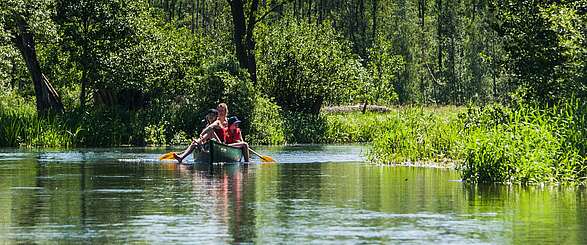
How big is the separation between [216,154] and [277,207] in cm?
1583

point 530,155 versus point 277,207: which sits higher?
point 530,155

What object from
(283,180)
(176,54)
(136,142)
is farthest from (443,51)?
(283,180)

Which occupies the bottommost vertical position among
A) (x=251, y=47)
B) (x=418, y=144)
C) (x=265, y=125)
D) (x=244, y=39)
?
(x=418, y=144)

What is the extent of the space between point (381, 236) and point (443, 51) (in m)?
91.5

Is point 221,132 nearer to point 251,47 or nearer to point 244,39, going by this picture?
point 244,39

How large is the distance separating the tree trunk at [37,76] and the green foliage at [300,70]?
36.4 feet

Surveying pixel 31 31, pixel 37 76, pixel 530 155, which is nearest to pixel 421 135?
pixel 530 155

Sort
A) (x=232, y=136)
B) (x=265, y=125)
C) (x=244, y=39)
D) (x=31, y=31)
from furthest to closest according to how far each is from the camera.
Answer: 1. (x=244, y=39)
2. (x=265, y=125)
3. (x=31, y=31)
4. (x=232, y=136)

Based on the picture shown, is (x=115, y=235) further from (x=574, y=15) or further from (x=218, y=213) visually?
(x=574, y=15)

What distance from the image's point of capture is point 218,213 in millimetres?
20250

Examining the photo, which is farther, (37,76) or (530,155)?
(37,76)

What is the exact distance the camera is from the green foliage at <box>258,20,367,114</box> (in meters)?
61.8

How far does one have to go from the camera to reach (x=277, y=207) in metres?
21.5

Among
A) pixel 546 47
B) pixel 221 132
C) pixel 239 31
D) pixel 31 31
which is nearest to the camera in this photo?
pixel 546 47
